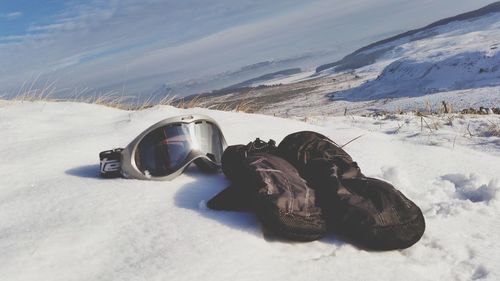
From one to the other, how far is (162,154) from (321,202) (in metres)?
1.34

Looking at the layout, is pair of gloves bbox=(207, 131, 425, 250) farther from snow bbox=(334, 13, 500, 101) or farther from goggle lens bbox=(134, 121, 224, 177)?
snow bbox=(334, 13, 500, 101)

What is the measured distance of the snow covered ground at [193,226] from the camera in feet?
7.07

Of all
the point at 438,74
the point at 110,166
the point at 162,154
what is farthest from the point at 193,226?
the point at 438,74

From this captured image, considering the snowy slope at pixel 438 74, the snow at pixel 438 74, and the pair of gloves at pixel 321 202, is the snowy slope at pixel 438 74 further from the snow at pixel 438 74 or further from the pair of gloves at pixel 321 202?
the pair of gloves at pixel 321 202

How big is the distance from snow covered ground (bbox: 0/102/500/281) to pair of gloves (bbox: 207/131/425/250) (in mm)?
80

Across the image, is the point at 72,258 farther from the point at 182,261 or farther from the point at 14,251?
the point at 182,261

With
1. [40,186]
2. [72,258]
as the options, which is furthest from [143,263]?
[40,186]

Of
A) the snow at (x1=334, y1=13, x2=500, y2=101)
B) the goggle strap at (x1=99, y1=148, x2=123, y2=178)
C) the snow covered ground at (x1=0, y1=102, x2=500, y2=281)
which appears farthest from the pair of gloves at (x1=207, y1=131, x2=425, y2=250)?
the snow at (x1=334, y1=13, x2=500, y2=101)

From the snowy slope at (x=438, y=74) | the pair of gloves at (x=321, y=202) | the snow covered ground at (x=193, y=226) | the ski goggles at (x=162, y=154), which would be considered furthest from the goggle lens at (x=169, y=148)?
the snowy slope at (x=438, y=74)

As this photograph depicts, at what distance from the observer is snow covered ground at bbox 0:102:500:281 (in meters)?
2.15

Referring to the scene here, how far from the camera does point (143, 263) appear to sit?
7.07ft

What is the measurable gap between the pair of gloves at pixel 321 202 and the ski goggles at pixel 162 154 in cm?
55

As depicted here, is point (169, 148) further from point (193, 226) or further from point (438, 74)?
point (438, 74)

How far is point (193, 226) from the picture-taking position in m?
2.52
